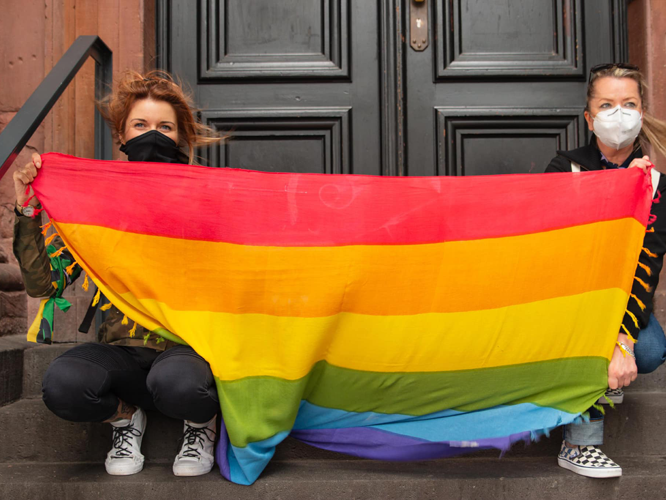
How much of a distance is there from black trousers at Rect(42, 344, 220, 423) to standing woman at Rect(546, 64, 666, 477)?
3.89 feet

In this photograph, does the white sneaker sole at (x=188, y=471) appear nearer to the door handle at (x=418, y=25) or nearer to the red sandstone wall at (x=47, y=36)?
the red sandstone wall at (x=47, y=36)

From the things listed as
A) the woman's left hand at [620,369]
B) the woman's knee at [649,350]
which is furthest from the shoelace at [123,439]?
the woman's knee at [649,350]

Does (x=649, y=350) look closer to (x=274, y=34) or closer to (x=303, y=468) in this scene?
(x=303, y=468)

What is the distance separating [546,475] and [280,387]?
87 centimetres

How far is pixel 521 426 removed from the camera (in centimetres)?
196

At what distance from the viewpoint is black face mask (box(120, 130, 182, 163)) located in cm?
219

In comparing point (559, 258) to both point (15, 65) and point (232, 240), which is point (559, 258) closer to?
point (232, 240)

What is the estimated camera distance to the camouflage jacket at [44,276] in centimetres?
199

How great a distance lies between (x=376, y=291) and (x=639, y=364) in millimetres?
935

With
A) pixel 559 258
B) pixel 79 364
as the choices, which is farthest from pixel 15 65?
pixel 559 258

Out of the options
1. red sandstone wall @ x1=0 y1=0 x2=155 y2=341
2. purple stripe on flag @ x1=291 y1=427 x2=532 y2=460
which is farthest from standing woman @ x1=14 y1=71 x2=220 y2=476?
red sandstone wall @ x1=0 y1=0 x2=155 y2=341

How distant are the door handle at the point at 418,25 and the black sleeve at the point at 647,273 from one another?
1.60 metres

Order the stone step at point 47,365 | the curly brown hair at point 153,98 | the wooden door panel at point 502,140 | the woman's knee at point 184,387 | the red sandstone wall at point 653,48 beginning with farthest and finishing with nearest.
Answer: the wooden door panel at point 502,140 < the red sandstone wall at point 653,48 < the stone step at point 47,365 < the curly brown hair at point 153,98 < the woman's knee at point 184,387

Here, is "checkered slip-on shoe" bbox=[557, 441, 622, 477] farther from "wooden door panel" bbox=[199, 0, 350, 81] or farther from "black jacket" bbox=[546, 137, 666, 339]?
"wooden door panel" bbox=[199, 0, 350, 81]
